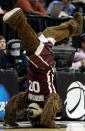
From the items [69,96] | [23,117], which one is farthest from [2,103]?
[69,96]

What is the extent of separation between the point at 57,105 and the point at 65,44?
138 inches

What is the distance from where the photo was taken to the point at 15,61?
359 inches

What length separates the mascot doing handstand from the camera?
22.9ft

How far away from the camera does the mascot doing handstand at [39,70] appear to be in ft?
22.9

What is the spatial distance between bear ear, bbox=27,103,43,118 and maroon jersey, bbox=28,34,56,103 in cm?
13

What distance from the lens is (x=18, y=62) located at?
9047 mm

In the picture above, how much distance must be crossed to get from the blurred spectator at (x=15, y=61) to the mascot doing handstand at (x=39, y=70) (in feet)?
5.05

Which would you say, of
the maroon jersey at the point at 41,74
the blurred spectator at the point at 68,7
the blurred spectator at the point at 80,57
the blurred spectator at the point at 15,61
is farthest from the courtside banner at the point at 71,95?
the blurred spectator at the point at 68,7

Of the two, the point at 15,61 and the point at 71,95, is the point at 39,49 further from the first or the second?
the point at 71,95

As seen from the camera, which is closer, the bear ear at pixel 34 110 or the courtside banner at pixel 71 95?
the bear ear at pixel 34 110

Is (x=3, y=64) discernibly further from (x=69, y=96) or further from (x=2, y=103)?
(x=69, y=96)

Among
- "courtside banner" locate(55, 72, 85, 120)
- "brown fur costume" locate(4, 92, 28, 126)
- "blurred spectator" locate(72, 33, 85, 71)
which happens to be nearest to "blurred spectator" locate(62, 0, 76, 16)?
"blurred spectator" locate(72, 33, 85, 71)

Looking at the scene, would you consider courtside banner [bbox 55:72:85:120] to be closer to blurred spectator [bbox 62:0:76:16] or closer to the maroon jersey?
the maroon jersey

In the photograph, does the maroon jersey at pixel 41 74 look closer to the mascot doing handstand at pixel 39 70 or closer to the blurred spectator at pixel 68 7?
the mascot doing handstand at pixel 39 70
